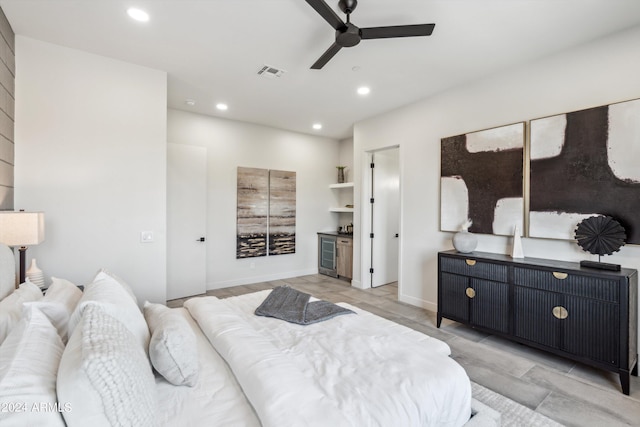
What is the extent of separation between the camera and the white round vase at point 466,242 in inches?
127

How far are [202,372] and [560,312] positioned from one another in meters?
2.81

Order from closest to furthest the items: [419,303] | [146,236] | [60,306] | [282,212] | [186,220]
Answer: [60,306], [146,236], [419,303], [186,220], [282,212]

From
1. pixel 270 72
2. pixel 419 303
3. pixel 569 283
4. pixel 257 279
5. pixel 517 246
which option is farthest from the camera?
pixel 257 279

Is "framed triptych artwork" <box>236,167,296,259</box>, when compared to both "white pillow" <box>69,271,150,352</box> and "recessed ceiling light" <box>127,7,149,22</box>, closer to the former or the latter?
"recessed ceiling light" <box>127,7,149,22</box>

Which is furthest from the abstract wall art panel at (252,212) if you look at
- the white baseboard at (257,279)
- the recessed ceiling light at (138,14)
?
the recessed ceiling light at (138,14)

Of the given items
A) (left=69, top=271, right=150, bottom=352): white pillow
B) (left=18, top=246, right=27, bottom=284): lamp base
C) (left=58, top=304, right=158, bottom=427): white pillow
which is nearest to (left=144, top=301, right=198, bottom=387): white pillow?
(left=69, top=271, right=150, bottom=352): white pillow

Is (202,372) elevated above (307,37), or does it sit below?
below

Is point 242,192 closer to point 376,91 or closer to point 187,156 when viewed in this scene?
point 187,156

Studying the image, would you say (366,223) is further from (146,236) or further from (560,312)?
(146,236)

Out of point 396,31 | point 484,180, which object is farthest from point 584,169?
point 396,31

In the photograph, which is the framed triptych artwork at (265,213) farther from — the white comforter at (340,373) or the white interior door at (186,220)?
the white comforter at (340,373)

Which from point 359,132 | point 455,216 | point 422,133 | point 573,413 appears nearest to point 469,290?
point 455,216

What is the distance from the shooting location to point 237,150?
16.9ft

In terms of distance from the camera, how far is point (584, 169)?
265 cm
